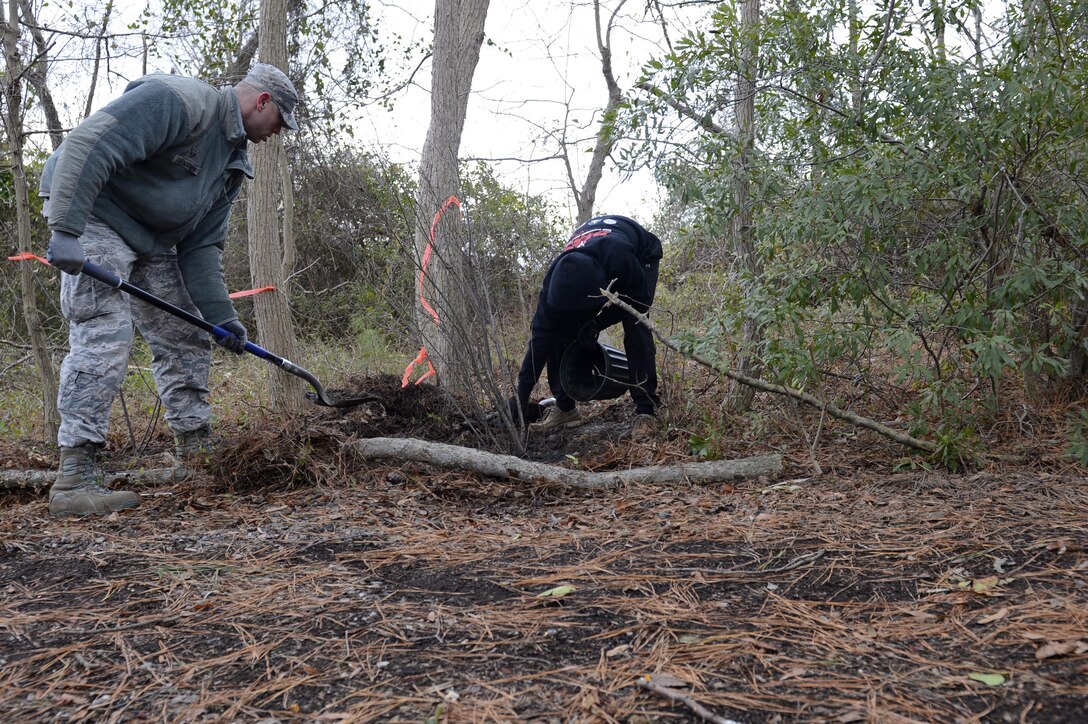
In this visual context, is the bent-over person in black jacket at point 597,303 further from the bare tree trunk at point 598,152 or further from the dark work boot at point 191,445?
the bare tree trunk at point 598,152

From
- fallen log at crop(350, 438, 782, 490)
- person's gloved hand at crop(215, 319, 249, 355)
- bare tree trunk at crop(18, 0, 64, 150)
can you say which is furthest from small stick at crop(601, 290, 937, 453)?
bare tree trunk at crop(18, 0, 64, 150)

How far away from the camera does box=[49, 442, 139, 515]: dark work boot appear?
3324mm

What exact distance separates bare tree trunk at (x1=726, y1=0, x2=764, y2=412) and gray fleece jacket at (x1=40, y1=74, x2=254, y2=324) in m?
2.40

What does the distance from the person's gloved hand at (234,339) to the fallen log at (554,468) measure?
79cm

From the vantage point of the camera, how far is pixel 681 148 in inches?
160

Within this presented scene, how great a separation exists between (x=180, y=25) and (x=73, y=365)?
6784 mm

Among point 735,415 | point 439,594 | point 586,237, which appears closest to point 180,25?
point 586,237

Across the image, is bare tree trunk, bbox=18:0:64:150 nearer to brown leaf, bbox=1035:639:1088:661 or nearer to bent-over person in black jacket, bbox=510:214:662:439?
bent-over person in black jacket, bbox=510:214:662:439

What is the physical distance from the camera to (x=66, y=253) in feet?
10.4

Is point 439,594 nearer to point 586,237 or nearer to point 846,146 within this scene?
point 586,237

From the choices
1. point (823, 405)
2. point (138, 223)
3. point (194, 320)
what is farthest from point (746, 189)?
point (138, 223)

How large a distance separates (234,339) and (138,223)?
2.24 ft

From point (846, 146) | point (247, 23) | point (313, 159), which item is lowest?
point (846, 146)

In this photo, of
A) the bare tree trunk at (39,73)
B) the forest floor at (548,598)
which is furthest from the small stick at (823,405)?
the bare tree trunk at (39,73)
